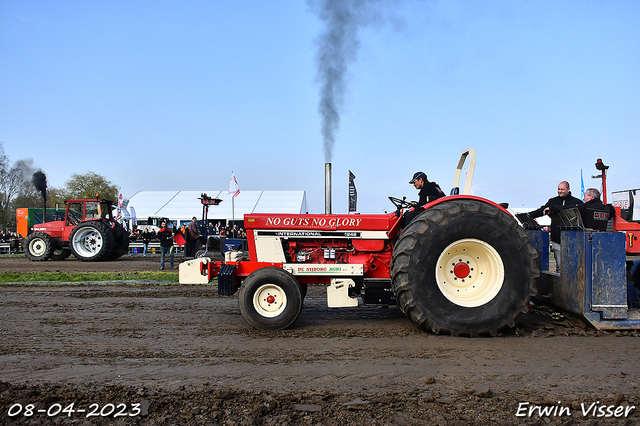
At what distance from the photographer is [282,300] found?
4.93 meters

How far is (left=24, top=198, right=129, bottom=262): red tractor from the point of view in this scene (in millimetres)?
15250

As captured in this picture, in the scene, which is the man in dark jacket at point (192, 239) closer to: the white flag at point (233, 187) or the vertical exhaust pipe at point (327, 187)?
the white flag at point (233, 187)

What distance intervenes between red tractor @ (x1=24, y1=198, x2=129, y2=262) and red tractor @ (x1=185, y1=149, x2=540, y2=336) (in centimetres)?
1147

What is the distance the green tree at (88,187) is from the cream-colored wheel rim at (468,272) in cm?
4581

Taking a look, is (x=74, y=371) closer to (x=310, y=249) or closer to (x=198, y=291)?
(x=310, y=249)

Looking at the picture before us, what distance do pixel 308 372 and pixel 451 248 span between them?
2.06 m

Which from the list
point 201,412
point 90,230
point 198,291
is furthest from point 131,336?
point 90,230

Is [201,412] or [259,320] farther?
[259,320]

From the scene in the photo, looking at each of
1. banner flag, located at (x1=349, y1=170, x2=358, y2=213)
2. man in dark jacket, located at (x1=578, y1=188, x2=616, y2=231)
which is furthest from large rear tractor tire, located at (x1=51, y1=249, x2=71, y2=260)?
man in dark jacket, located at (x1=578, y1=188, x2=616, y2=231)

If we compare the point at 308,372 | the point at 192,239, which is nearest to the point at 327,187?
the point at 308,372

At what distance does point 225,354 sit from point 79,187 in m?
47.6

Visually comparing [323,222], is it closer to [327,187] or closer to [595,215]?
[327,187]

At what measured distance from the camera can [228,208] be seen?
27531 millimetres

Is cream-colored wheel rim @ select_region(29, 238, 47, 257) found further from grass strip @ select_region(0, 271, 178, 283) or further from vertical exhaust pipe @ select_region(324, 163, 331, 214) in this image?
vertical exhaust pipe @ select_region(324, 163, 331, 214)
